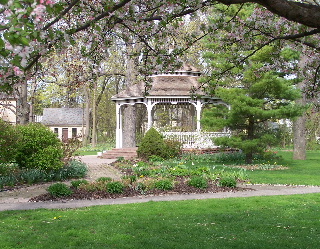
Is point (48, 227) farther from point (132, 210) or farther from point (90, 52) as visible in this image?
point (90, 52)

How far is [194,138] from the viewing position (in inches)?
892

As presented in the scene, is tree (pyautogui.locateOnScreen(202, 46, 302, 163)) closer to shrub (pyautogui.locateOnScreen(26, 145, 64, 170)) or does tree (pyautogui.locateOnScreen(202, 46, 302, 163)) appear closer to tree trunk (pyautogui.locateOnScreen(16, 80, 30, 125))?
shrub (pyautogui.locateOnScreen(26, 145, 64, 170))

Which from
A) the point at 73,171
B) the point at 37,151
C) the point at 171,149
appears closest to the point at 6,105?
the point at 73,171

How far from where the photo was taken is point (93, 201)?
8836 millimetres

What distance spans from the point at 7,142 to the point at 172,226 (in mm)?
6518

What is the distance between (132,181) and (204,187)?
76.1 inches

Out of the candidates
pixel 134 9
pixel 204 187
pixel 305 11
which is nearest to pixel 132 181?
pixel 204 187

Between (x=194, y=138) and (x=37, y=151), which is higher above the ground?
(x=194, y=138)

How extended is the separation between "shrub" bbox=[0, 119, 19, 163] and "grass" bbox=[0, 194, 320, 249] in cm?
379

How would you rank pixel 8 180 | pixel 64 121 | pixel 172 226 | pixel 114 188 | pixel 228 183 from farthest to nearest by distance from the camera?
pixel 64 121
pixel 8 180
pixel 228 183
pixel 114 188
pixel 172 226

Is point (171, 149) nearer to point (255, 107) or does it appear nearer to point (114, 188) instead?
point (255, 107)

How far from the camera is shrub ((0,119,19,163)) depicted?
10.8 meters

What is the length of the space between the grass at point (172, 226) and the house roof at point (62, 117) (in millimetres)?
45179

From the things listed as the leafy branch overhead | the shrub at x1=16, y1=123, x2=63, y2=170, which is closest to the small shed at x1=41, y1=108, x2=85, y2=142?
the shrub at x1=16, y1=123, x2=63, y2=170
